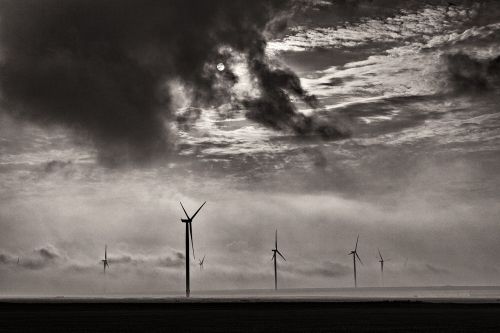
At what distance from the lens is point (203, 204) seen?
16000 cm
